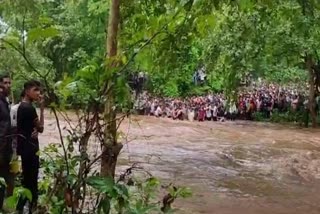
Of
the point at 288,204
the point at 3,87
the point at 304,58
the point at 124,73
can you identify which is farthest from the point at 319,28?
the point at 124,73

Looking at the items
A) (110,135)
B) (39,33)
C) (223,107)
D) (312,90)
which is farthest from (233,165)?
(223,107)

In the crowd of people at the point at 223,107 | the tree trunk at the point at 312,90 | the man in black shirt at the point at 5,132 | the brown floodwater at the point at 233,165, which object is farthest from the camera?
the crowd of people at the point at 223,107

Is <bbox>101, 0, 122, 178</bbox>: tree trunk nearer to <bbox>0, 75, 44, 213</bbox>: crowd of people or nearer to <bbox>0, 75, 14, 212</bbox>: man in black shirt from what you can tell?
<bbox>0, 75, 44, 213</bbox>: crowd of people

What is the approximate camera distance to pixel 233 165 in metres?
14.2

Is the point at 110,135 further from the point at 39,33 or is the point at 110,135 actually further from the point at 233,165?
the point at 233,165

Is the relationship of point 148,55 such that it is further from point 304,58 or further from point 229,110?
point 229,110

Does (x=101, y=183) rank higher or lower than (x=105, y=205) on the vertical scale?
higher

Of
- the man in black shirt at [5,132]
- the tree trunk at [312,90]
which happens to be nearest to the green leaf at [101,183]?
the man in black shirt at [5,132]

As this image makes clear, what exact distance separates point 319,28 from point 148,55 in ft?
49.0

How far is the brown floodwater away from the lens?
30.8 ft

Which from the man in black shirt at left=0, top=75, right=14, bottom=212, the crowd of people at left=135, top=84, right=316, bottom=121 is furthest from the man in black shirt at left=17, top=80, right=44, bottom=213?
the crowd of people at left=135, top=84, right=316, bottom=121

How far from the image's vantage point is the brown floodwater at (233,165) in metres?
9.38

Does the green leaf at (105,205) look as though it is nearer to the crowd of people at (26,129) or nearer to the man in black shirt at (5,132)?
the crowd of people at (26,129)

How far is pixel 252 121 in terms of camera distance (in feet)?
102
